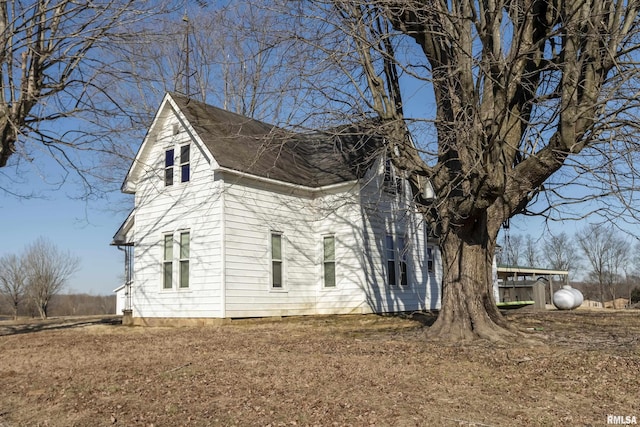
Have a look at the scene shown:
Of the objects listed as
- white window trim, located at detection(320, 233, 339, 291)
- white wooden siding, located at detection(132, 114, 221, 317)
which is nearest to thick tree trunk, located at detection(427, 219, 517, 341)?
white wooden siding, located at detection(132, 114, 221, 317)

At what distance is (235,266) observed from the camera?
15.3 m

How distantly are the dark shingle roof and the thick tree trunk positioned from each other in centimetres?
546

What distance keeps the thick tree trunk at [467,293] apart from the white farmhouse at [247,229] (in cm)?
502

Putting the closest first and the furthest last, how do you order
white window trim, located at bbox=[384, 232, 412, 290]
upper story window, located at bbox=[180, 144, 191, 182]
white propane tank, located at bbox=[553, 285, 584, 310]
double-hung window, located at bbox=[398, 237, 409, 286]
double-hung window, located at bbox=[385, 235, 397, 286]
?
upper story window, located at bbox=[180, 144, 191, 182] < white window trim, located at bbox=[384, 232, 412, 290] < double-hung window, located at bbox=[385, 235, 397, 286] < double-hung window, located at bbox=[398, 237, 409, 286] < white propane tank, located at bbox=[553, 285, 584, 310]

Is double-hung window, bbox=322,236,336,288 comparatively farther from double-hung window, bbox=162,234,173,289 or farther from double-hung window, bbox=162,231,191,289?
double-hung window, bbox=162,234,173,289

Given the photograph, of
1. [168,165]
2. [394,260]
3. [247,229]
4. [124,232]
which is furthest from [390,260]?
[124,232]

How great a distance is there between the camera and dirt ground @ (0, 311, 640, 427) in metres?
5.09

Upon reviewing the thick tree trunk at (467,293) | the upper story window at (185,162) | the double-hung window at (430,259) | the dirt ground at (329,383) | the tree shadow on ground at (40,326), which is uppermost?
the upper story window at (185,162)

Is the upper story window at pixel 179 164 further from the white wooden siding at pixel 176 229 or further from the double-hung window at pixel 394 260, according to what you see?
the double-hung window at pixel 394 260

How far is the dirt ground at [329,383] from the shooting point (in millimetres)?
5094

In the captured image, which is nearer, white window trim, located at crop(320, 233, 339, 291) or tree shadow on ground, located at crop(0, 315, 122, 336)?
tree shadow on ground, located at crop(0, 315, 122, 336)

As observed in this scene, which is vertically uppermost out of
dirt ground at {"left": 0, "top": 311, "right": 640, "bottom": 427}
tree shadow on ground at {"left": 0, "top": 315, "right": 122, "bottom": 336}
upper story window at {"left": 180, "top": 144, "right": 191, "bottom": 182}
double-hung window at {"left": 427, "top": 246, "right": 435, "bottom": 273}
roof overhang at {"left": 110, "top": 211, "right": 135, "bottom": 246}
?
upper story window at {"left": 180, "top": 144, "right": 191, "bottom": 182}

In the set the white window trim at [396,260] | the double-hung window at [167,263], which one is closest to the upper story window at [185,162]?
the double-hung window at [167,263]

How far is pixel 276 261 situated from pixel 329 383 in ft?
35.2
